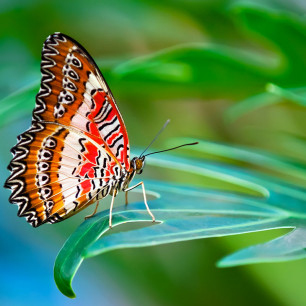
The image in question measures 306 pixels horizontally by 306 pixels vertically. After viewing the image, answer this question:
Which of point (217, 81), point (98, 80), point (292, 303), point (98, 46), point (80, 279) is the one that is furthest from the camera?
point (98, 46)

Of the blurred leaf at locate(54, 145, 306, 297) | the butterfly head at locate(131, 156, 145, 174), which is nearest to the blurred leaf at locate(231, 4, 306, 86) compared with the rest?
the blurred leaf at locate(54, 145, 306, 297)

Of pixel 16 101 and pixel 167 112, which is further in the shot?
pixel 167 112

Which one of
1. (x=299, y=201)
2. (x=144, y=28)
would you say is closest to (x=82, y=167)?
(x=299, y=201)

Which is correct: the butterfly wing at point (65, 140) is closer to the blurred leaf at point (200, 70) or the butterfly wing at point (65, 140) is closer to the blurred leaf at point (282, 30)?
the blurred leaf at point (200, 70)

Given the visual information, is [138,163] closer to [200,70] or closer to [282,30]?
[200,70]

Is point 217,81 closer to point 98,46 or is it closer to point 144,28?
point 144,28

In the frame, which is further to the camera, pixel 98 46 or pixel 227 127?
pixel 98 46

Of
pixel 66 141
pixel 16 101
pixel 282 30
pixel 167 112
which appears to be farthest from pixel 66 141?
pixel 167 112
